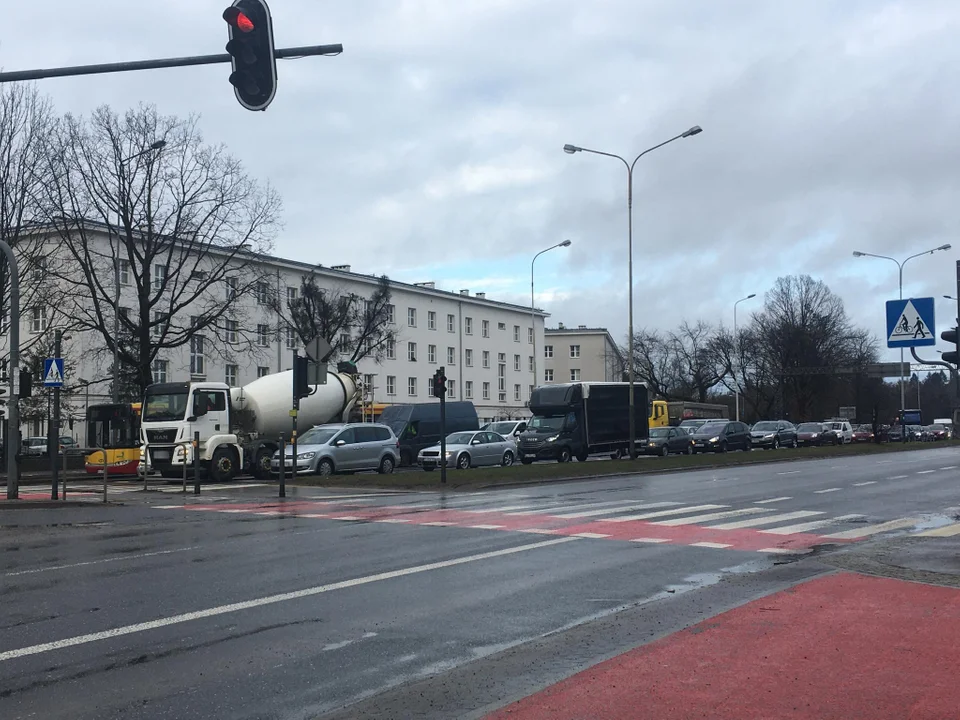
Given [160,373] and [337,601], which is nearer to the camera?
[337,601]

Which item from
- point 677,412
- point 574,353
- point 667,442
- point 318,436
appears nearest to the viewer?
point 318,436

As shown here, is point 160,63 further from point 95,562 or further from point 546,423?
point 546,423

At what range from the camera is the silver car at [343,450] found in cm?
2977

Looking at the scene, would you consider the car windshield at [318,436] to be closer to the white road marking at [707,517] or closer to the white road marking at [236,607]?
the white road marking at [707,517]

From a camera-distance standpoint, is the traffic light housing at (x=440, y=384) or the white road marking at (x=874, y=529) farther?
the traffic light housing at (x=440, y=384)

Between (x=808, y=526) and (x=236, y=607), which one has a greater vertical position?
(x=236, y=607)

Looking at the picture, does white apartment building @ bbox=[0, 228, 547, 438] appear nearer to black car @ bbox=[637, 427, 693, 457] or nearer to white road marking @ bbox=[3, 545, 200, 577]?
black car @ bbox=[637, 427, 693, 457]

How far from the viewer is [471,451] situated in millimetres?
34531

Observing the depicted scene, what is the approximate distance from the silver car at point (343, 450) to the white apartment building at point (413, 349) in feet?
71.3

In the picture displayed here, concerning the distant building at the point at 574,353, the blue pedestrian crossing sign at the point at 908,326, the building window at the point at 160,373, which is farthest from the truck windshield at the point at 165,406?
the distant building at the point at 574,353

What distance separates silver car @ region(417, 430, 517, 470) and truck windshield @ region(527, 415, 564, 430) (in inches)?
68.0

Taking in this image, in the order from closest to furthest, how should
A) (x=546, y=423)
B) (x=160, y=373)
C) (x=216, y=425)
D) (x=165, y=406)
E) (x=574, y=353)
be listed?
(x=165, y=406) → (x=216, y=425) → (x=546, y=423) → (x=160, y=373) → (x=574, y=353)

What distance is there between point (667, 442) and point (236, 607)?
3893cm

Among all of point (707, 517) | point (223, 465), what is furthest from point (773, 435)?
point (707, 517)
